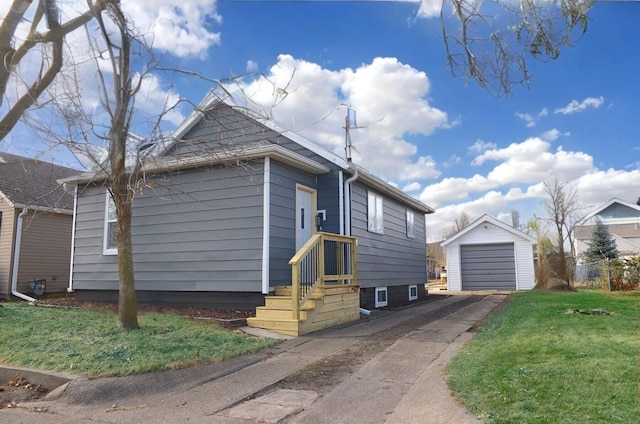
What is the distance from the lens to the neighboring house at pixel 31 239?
1475 cm

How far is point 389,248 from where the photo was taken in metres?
13.7

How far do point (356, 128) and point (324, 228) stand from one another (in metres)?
3.48

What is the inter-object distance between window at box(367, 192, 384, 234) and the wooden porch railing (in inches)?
74.7

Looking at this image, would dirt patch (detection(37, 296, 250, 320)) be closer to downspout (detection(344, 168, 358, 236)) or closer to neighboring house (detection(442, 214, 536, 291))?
downspout (detection(344, 168, 358, 236))

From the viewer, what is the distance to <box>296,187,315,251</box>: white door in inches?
403

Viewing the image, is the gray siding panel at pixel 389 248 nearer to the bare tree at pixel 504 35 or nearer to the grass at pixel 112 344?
the grass at pixel 112 344

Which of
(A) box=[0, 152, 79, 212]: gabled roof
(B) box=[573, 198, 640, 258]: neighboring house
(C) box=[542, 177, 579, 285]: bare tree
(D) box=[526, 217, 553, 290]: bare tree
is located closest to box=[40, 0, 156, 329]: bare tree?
(A) box=[0, 152, 79, 212]: gabled roof

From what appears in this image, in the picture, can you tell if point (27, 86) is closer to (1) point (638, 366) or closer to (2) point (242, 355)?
(2) point (242, 355)

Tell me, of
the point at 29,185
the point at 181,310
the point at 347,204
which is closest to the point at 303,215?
the point at 347,204

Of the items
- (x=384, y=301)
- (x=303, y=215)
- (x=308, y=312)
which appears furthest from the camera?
(x=384, y=301)

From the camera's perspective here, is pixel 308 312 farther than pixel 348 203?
No

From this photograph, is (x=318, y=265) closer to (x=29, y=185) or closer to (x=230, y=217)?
(x=230, y=217)

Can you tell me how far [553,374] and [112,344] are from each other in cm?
537

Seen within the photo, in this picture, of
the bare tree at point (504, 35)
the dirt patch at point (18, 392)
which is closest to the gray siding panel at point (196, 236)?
the dirt patch at point (18, 392)
